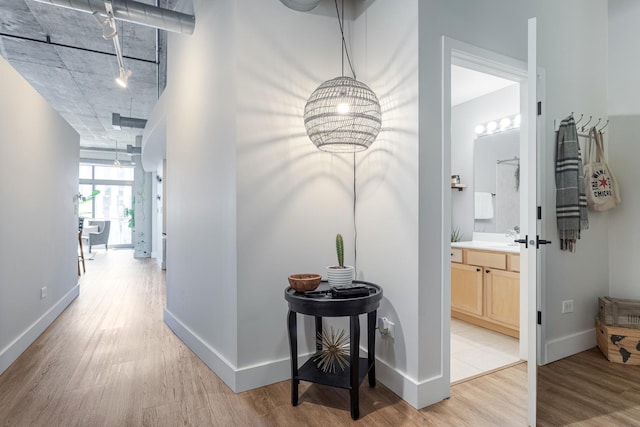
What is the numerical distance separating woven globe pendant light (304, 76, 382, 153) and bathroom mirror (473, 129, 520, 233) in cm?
254

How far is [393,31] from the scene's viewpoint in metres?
2.24

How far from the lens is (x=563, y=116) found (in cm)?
283

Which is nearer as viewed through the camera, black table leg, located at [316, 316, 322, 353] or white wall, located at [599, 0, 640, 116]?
black table leg, located at [316, 316, 322, 353]

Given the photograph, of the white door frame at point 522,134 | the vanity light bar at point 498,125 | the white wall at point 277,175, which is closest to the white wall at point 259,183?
the white wall at point 277,175

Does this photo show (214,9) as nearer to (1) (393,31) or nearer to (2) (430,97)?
(1) (393,31)

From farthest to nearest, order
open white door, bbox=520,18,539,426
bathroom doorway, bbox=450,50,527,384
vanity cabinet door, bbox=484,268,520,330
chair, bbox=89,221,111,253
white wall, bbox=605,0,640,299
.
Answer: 1. chair, bbox=89,221,111,253
2. vanity cabinet door, bbox=484,268,520,330
3. white wall, bbox=605,0,640,299
4. bathroom doorway, bbox=450,50,527,384
5. open white door, bbox=520,18,539,426

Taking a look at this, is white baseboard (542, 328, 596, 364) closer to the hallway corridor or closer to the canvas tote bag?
the hallway corridor

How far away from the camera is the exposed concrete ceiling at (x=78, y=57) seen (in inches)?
156

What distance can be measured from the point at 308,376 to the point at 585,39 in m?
3.50

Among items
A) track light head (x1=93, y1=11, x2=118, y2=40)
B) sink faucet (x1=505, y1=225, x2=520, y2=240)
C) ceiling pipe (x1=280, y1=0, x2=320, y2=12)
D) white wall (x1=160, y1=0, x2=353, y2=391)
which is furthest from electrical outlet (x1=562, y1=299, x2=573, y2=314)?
track light head (x1=93, y1=11, x2=118, y2=40)

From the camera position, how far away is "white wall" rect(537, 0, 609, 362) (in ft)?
8.95

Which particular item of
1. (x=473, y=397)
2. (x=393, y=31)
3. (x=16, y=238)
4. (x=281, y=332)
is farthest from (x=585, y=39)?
(x=16, y=238)

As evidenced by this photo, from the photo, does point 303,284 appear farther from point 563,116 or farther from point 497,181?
point 497,181

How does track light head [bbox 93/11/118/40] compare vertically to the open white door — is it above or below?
above
